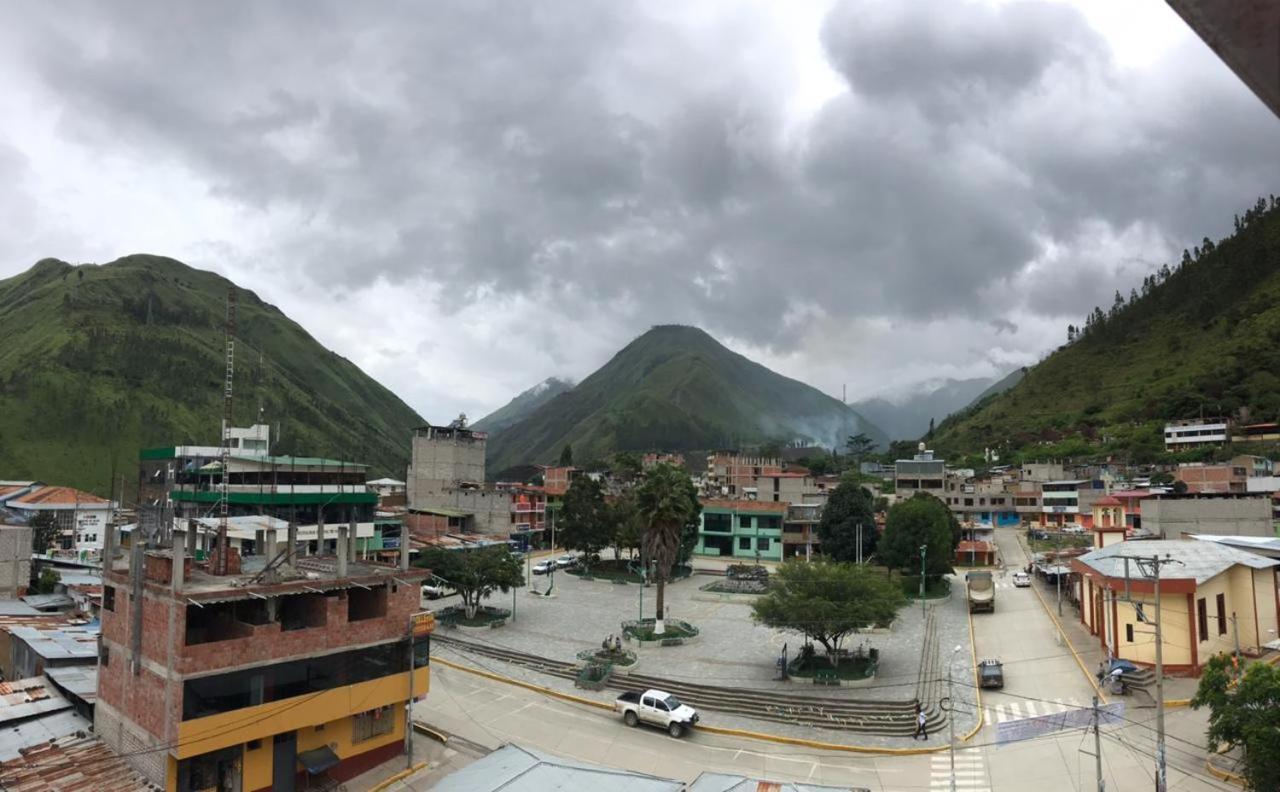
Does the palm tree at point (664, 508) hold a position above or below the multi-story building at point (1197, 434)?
below

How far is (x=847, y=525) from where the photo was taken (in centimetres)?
6681

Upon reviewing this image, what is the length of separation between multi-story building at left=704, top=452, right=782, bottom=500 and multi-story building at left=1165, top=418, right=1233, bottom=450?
187 ft

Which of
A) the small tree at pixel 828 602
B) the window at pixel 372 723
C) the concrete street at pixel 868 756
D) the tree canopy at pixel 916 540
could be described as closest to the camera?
the concrete street at pixel 868 756

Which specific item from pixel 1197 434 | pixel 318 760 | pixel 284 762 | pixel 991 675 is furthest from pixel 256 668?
pixel 1197 434

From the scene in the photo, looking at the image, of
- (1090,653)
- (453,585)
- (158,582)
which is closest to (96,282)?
(453,585)

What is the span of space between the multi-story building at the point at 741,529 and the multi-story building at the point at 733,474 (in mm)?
23400

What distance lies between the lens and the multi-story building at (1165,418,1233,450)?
11056 cm

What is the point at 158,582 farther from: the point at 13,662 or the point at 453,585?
the point at 453,585

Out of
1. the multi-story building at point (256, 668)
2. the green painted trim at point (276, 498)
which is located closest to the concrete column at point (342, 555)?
the multi-story building at point (256, 668)

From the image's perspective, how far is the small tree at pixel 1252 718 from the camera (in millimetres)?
20234

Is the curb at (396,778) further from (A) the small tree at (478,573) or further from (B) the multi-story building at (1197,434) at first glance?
(B) the multi-story building at (1197,434)

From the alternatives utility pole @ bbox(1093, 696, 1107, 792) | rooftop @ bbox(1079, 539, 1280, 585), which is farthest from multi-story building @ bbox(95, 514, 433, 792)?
rooftop @ bbox(1079, 539, 1280, 585)

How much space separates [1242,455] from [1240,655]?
259ft

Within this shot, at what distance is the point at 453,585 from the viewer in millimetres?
50000
